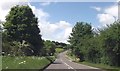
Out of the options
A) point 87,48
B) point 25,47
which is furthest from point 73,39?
point 25,47

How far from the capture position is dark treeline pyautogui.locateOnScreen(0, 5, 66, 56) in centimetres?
7688

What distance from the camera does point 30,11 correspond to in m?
82.7

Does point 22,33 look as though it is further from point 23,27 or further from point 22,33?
point 23,27

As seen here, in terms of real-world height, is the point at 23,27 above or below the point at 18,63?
above

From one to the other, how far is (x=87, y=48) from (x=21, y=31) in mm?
16635

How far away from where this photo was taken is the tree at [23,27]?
78.6 meters

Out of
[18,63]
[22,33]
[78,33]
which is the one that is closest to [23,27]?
[22,33]

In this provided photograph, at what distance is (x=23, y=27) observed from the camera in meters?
78.3

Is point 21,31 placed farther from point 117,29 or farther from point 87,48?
point 117,29

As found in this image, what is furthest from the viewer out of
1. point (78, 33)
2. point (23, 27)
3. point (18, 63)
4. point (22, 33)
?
point (78, 33)

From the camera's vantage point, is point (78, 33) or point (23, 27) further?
point (78, 33)

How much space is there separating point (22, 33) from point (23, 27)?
5.13 ft

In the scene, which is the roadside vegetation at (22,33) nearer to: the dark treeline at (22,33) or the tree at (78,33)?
the dark treeline at (22,33)

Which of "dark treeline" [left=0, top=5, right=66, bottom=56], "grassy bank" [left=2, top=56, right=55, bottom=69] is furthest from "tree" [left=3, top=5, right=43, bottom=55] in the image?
"grassy bank" [left=2, top=56, right=55, bottom=69]
